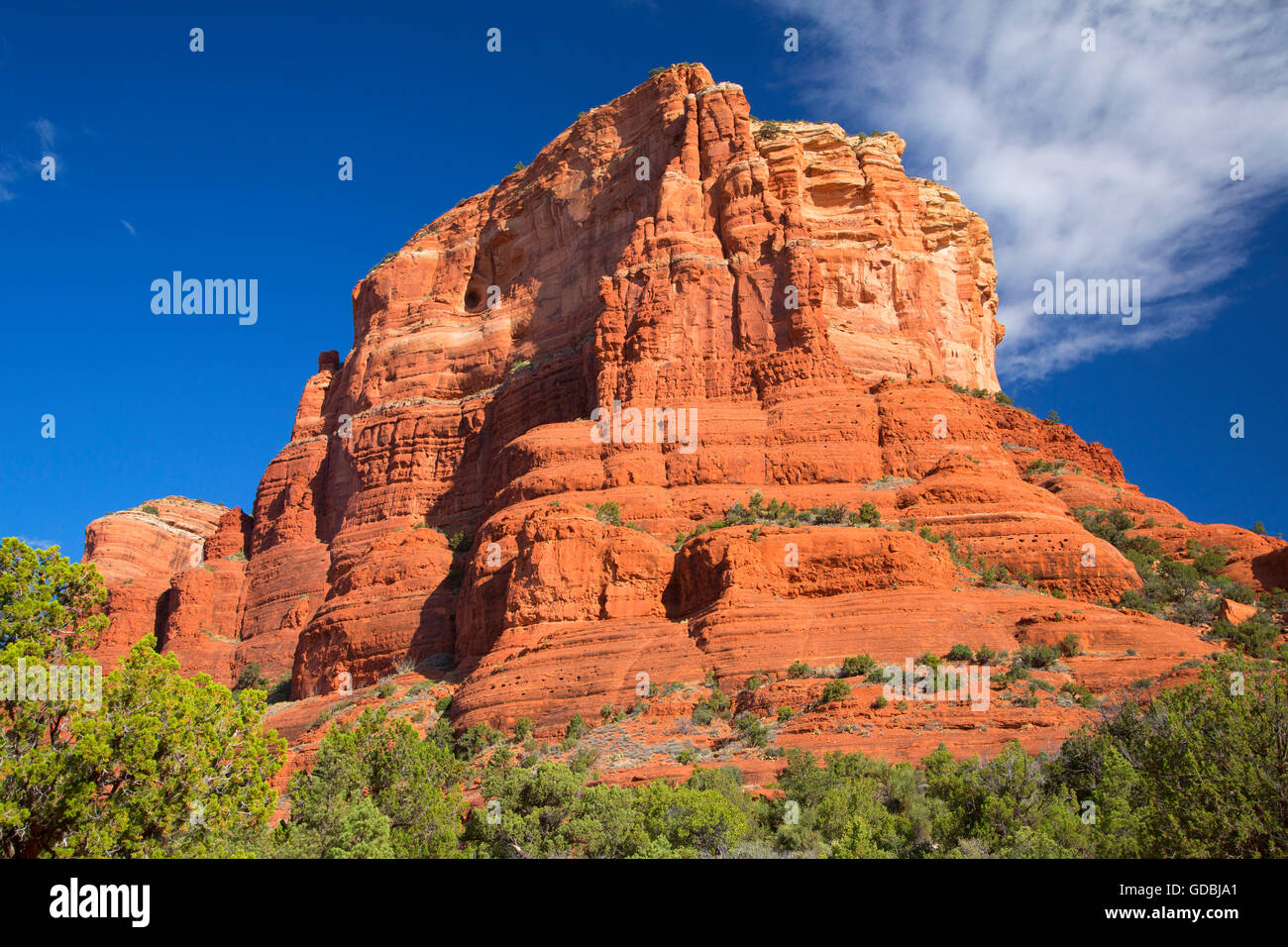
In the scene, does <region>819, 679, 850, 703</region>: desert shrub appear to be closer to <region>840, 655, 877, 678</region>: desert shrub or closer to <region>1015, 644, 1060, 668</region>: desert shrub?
<region>840, 655, 877, 678</region>: desert shrub

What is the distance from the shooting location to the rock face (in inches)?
1558

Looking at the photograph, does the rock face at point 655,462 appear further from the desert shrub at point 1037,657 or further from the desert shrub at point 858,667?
the desert shrub at point 1037,657

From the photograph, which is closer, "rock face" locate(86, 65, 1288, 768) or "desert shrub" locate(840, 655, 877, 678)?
"desert shrub" locate(840, 655, 877, 678)

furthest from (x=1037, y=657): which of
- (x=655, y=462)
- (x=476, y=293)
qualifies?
(x=476, y=293)

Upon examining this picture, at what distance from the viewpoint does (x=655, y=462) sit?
4966 centimetres

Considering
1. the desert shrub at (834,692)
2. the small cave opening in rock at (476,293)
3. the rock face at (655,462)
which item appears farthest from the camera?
the small cave opening in rock at (476,293)

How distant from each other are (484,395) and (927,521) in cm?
3531

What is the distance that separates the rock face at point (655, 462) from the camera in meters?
39.6

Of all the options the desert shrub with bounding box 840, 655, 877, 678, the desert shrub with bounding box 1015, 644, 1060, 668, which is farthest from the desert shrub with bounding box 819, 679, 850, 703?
the desert shrub with bounding box 1015, 644, 1060, 668

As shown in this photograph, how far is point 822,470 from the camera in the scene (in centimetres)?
4775

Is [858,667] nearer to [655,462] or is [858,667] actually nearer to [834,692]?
[834,692]

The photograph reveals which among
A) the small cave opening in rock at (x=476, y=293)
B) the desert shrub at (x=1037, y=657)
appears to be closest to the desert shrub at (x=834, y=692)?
the desert shrub at (x=1037, y=657)
